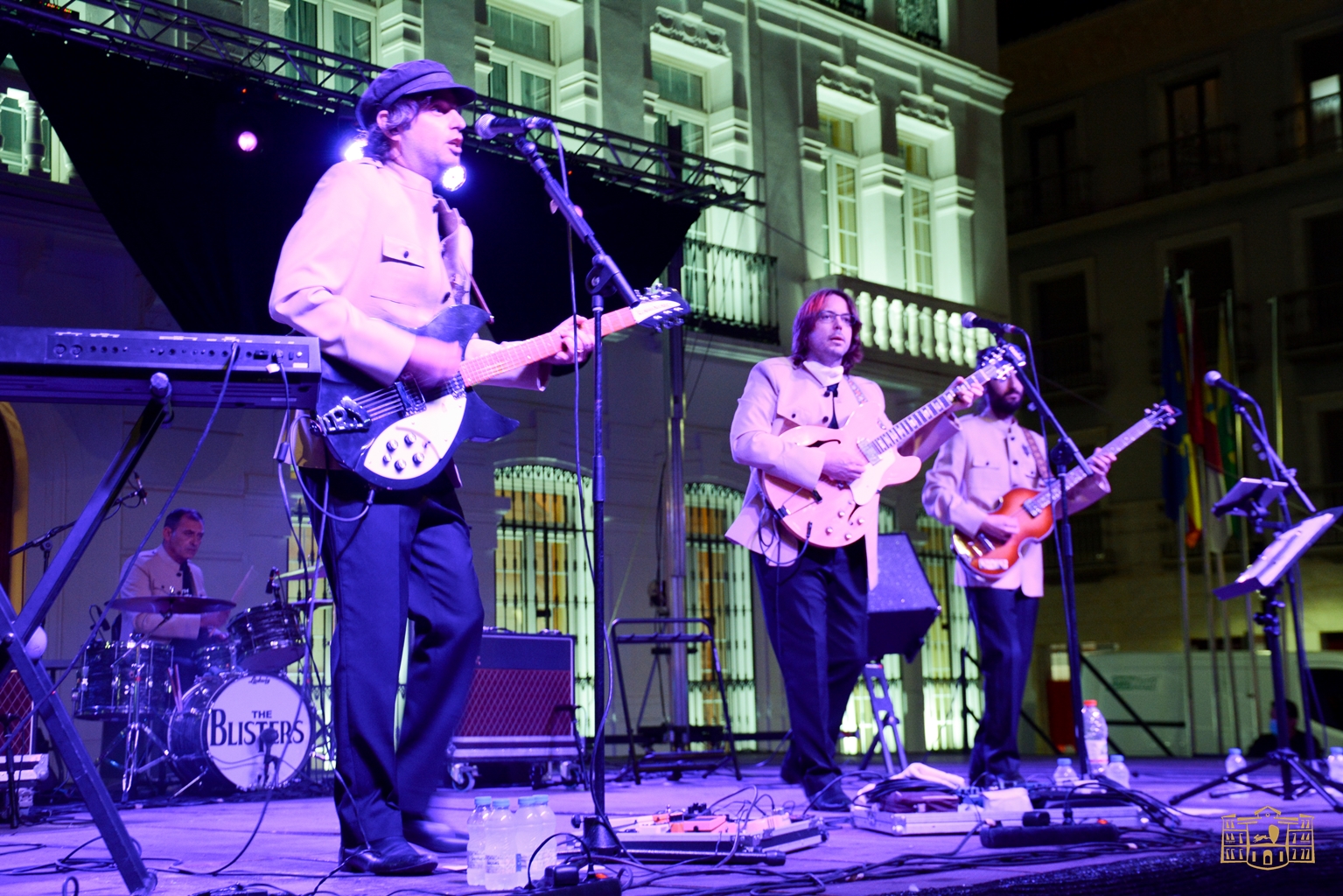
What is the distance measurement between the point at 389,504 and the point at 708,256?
34.4 ft

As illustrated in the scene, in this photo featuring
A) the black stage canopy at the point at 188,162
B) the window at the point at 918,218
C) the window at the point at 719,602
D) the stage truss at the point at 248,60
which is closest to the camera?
the stage truss at the point at 248,60

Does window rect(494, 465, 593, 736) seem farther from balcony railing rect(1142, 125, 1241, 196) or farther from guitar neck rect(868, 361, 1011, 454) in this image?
balcony railing rect(1142, 125, 1241, 196)

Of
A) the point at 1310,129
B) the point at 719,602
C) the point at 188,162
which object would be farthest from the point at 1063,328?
the point at 188,162

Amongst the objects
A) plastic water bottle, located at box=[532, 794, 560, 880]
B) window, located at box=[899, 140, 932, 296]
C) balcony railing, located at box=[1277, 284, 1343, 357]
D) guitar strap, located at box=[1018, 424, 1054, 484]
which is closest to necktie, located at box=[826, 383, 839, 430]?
guitar strap, located at box=[1018, 424, 1054, 484]

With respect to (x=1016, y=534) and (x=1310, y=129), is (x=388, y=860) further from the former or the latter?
(x=1310, y=129)

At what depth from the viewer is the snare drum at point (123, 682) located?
7508 mm

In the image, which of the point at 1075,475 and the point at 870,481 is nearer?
the point at 870,481

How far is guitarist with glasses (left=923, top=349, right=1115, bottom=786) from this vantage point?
5703mm

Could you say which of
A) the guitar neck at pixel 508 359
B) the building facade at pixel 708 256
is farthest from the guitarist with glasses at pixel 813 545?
the building facade at pixel 708 256

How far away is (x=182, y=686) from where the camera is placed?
7.77 meters

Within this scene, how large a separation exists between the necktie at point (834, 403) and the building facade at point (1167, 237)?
49.9 ft

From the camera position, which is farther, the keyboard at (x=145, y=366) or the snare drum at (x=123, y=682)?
the snare drum at (x=123, y=682)

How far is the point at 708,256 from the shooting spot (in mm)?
13562

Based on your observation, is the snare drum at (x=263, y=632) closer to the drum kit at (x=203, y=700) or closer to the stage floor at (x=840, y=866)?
the drum kit at (x=203, y=700)
